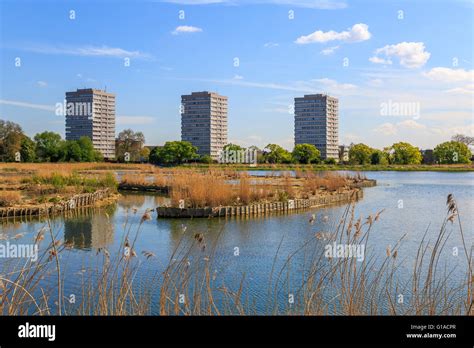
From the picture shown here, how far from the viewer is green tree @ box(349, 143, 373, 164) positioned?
190 ft

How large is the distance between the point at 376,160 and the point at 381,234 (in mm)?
50650

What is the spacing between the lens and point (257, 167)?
52250mm

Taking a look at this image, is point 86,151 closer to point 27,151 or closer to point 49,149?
point 49,149

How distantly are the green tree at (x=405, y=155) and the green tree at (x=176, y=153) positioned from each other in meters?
25.6

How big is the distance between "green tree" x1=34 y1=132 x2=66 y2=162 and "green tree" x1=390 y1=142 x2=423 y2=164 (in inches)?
1609

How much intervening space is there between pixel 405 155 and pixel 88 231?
5552 cm

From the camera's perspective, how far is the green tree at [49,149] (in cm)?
4106

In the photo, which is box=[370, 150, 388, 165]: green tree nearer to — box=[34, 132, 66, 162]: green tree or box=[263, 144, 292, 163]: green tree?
box=[263, 144, 292, 163]: green tree

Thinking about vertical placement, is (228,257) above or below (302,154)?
below

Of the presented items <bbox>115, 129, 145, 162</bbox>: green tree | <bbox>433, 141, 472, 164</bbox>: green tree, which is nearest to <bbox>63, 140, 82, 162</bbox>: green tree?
<bbox>115, 129, 145, 162</bbox>: green tree
